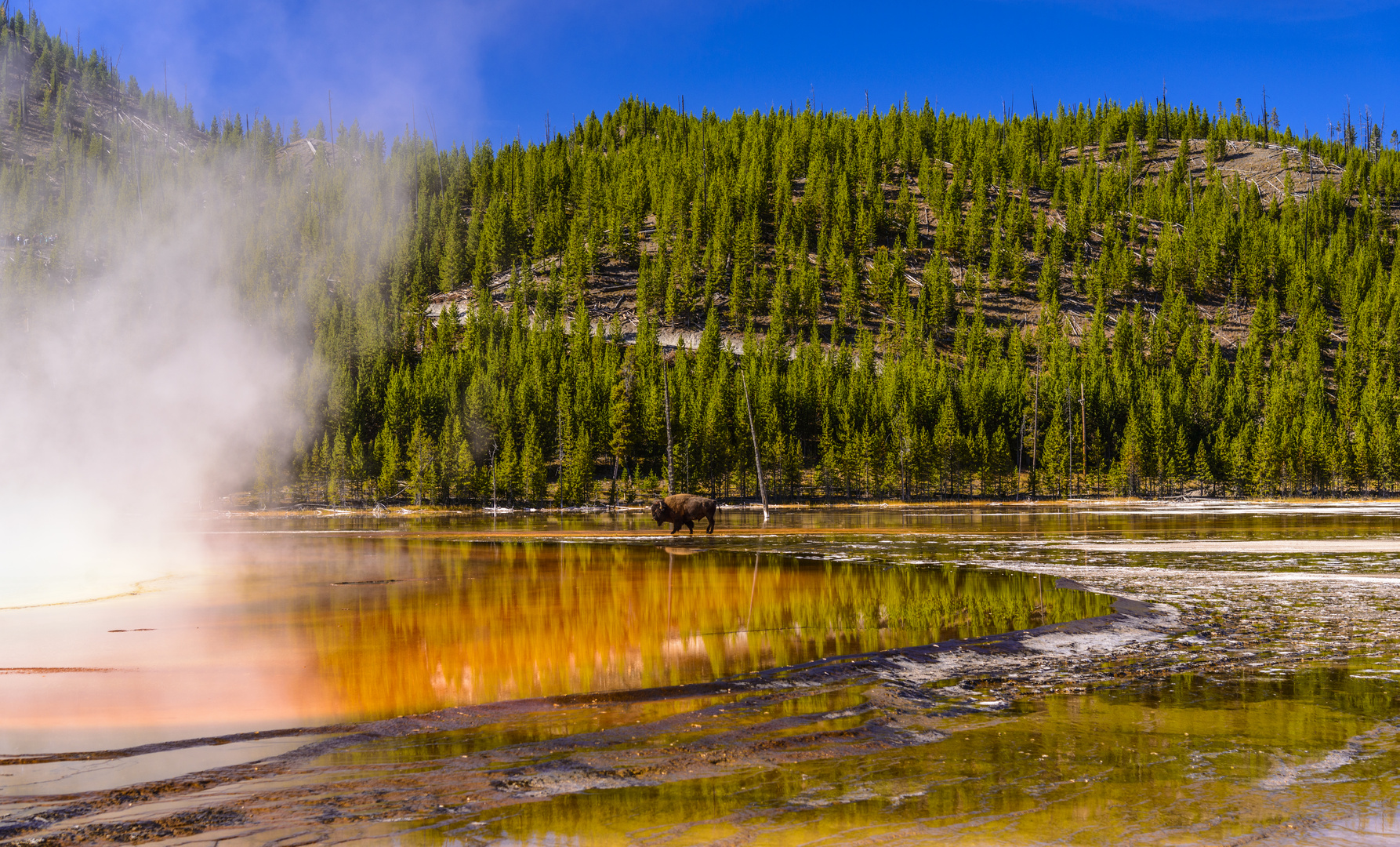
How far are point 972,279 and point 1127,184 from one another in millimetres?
72648

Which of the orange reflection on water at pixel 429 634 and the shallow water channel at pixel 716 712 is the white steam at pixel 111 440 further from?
the shallow water channel at pixel 716 712

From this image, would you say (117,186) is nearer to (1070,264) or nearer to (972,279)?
(972,279)

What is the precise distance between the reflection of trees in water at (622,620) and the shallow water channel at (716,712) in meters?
0.09

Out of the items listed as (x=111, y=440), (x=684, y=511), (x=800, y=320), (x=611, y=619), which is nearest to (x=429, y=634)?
(x=611, y=619)

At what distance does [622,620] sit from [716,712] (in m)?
5.97

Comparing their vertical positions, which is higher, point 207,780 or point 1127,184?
point 1127,184

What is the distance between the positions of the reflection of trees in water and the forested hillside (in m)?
49.6

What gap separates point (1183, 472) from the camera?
3851 inches

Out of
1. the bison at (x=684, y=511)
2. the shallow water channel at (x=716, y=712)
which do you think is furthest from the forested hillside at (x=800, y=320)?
the shallow water channel at (x=716, y=712)

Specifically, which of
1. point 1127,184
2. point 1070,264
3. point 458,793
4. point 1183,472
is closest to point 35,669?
point 458,793

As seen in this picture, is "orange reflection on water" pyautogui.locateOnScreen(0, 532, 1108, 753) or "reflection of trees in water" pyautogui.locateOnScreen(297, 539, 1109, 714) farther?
"reflection of trees in water" pyautogui.locateOnScreen(297, 539, 1109, 714)

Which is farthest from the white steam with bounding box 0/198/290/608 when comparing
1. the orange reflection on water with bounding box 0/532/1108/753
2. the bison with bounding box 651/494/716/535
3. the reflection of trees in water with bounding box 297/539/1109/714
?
the bison with bounding box 651/494/716/535

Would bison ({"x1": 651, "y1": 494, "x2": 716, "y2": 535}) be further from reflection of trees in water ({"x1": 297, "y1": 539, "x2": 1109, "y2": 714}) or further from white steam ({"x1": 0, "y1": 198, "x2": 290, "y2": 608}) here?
white steam ({"x1": 0, "y1": 198, "x2": 290, "y2": 608})

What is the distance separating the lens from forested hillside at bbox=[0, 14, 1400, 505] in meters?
93.3
